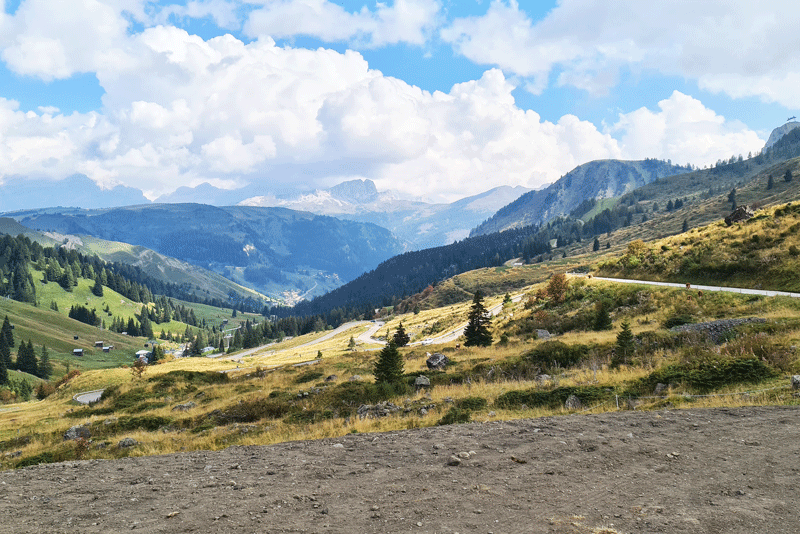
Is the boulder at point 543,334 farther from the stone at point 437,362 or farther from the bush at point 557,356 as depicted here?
the bush at point 557,356

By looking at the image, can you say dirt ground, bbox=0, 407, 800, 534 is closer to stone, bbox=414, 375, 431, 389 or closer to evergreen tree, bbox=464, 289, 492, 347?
stone, bbox=414, 375, 431, 389

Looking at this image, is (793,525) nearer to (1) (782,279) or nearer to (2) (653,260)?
(1) (782,279)

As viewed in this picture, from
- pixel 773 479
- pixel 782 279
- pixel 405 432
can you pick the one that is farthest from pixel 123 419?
pixel 782 279

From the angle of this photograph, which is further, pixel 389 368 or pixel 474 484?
pixel 389 368

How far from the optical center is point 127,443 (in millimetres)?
18766

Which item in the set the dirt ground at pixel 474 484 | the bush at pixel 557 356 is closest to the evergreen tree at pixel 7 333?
the dirt ground at pixel 474 484

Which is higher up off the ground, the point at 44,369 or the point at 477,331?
the point at 477,331

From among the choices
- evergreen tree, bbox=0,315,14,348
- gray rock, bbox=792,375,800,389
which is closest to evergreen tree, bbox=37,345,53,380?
evergreen tree, bbox=0,315,14,348

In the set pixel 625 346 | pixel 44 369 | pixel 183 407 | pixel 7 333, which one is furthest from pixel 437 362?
pixel 7 333

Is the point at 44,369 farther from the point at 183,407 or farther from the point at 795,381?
the point at 795,381

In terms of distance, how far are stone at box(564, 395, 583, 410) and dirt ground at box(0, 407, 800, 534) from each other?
234 centimetres

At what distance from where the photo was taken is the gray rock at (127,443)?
18.5 meters

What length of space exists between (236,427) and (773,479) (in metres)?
19.7

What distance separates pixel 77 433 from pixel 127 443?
7663mm
